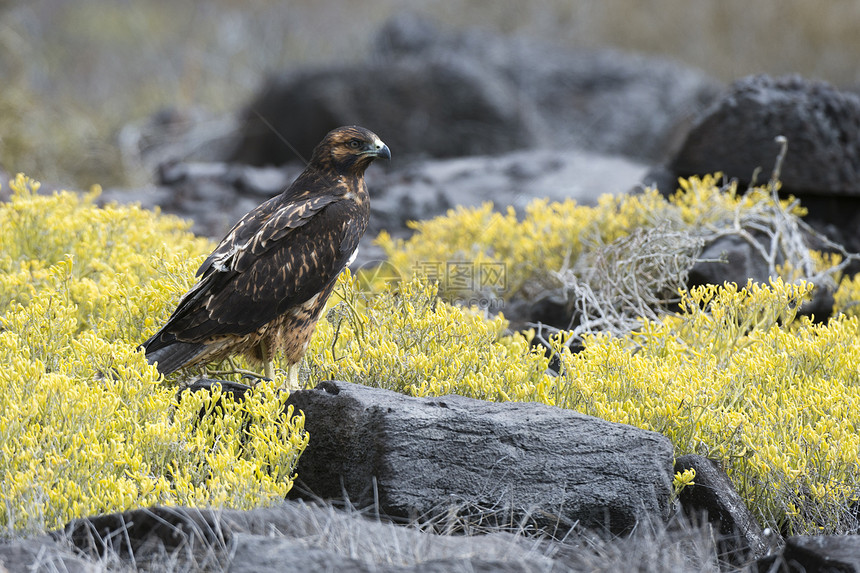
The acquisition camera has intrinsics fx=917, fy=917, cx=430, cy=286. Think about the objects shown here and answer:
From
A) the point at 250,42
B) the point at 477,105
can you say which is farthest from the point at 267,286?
the point at 250,42

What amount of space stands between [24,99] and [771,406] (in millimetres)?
10821

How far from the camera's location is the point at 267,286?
4.63 m

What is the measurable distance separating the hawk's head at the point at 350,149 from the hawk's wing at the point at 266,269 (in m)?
0.31

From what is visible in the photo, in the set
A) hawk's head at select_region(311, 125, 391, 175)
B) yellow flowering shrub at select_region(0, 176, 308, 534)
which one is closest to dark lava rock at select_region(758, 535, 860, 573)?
yellow flowering shrub at select_region(0, 176, 308, 534)

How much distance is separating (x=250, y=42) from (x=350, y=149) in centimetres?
1575

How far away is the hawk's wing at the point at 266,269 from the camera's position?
4.52m

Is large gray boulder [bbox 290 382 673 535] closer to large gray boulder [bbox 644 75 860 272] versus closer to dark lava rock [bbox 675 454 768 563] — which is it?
dark lava rock [bbox 675 454 768 563]

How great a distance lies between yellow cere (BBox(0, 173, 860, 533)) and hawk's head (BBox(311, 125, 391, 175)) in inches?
25.8

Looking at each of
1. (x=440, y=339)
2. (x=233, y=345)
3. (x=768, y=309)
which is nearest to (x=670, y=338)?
(x=768, y=309)

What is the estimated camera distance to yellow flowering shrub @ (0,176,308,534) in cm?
347

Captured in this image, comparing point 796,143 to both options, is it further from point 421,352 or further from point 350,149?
point 421,352

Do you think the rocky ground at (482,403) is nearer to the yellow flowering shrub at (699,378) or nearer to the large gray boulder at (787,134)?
the large gray boulder at (787,134)

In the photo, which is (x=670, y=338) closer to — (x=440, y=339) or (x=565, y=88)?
(x=440, y=339)

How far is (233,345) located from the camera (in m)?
4.70
